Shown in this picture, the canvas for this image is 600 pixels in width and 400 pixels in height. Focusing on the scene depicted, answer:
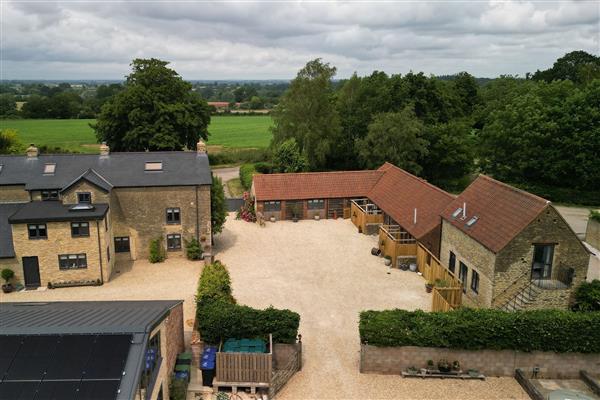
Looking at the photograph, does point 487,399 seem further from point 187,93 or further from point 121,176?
point 187,93

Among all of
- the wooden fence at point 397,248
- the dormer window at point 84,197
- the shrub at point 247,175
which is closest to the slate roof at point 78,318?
the dormer window at point 84,197

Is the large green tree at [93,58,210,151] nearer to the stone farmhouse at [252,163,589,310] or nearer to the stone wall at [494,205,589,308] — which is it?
the stone farmhouse at [252,163,589,310]

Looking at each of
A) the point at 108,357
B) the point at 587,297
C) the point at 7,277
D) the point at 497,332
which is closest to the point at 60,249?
the point at 7,277

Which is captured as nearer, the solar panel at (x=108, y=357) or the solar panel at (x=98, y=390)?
the solar panel at (x=98, y=390)

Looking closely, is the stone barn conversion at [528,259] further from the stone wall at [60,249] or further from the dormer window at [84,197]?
the dormer window at [84,197]

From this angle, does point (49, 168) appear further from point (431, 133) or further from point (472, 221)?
point (431, 133)

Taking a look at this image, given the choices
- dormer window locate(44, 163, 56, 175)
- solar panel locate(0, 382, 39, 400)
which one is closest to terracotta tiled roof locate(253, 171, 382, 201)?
dormer window locate(44, 163, 56, 175)
